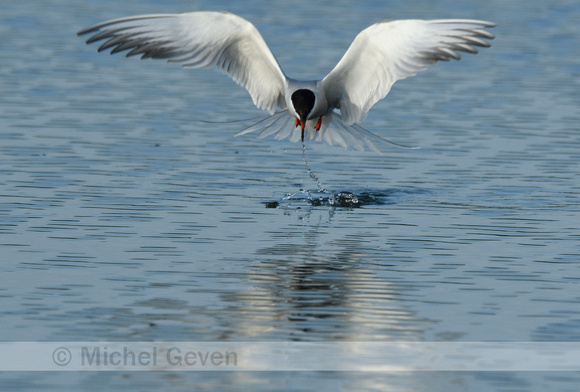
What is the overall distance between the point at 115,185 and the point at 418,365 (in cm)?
525

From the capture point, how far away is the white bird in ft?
31.9

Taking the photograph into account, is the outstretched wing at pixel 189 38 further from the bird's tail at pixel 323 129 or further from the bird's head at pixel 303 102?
the bird's tail at pixel 323 129

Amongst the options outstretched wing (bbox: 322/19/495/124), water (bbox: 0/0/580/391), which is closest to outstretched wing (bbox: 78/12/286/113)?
outstretched wing (bbox: 322/19/495/124)

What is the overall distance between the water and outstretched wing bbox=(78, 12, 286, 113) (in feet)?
3.98

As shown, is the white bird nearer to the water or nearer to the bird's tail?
the bird's tail

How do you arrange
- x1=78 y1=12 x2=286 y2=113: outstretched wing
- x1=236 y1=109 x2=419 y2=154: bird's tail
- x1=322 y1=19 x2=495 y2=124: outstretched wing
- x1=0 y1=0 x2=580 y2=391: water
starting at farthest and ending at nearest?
x1=236 y1=109 x2=419 y2=154: bird's tail < x1=78 y1=12 x2=286 y2=113: outstretched wing < x1=322 y1=19 x2=495 y2=124: outstretched wing < x1=0 y1=0 x2=580 y2=391: water

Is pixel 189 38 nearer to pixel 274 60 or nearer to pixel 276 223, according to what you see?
pixel 274 60

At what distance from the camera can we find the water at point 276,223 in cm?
702

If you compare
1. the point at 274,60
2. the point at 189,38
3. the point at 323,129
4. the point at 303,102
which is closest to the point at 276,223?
the point at 303,102

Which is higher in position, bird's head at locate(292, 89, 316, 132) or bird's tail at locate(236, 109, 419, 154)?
bird's head at locate(292, 89, 316, 132)

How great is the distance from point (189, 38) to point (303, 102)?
1025mm

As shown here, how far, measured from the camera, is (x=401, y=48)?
9836 mm

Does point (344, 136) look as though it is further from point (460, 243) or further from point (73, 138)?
point (73, 138)

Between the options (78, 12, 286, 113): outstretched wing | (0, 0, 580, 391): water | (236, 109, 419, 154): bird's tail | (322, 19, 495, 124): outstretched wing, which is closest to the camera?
(0, 0, 580, 391): water
